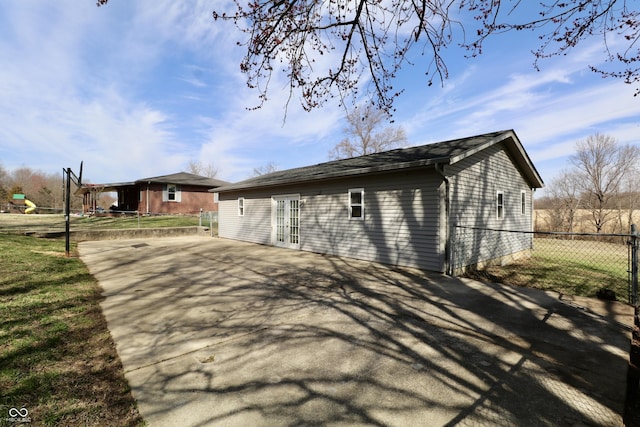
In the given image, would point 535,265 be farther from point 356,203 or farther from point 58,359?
point 58,359

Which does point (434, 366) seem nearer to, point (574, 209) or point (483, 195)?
point (483, 195)

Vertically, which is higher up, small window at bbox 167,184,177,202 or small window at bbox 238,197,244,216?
small window at bbox 167,184,177,202

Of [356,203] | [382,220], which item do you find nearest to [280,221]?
[356,203]

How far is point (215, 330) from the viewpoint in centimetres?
402

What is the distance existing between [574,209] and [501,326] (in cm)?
2554

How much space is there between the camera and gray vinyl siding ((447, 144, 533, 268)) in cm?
812

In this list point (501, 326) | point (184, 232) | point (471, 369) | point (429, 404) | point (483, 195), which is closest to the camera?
point (429, 404)

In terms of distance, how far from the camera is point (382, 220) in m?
8.98

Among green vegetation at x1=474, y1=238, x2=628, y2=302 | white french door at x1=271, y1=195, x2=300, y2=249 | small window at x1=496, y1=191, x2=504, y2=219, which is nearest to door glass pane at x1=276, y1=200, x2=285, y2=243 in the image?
white french door at x1=271, y1=195, x2=300, y2=249

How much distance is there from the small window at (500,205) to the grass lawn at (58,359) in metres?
10.9

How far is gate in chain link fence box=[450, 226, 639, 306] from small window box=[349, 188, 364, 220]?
9.61 feet

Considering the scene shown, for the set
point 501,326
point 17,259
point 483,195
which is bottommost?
point 501,326

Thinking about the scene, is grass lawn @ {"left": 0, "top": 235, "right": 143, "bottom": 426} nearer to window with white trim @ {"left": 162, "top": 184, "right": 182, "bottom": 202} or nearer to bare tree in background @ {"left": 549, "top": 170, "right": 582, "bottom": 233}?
window with white trim @ {"left": 162, "top": 184, "right": 182, "bottom": 202}

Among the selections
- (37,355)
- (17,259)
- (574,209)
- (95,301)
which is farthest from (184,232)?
(574,209)
